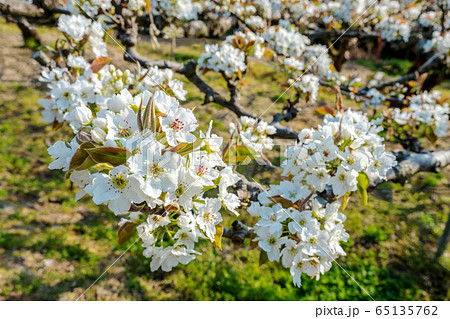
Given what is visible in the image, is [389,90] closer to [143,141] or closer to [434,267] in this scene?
[434,267]

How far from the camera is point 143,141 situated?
850 mm

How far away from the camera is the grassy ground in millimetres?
2375

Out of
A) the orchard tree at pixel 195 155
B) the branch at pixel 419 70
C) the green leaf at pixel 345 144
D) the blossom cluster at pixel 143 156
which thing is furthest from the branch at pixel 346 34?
the blossom cluster at pixel 143 156

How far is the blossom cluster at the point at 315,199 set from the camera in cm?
125

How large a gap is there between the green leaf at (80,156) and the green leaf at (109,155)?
0.18 ft

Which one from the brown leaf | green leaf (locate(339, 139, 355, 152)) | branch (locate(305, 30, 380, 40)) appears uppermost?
branch (locate(305, 30, 380, 40))

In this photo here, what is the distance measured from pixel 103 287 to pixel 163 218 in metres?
1.66

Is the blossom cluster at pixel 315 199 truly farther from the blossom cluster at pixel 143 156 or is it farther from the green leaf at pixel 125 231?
the green leaf at pixel 125 231

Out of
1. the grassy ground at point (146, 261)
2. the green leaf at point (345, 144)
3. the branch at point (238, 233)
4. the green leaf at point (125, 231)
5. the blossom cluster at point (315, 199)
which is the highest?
the green leaf at point (345, 144)

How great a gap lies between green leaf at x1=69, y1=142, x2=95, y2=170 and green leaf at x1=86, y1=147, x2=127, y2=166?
54 mm

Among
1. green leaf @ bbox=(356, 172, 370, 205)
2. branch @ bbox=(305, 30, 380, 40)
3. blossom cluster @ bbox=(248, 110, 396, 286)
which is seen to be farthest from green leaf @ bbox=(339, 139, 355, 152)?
branch @ bbox=(305, 30, 380, 40)

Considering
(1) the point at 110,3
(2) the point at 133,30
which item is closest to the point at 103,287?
(2) the point at 133,30

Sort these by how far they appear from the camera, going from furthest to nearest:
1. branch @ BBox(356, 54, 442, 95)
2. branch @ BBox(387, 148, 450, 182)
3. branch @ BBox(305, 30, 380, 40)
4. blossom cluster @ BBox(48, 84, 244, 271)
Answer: branch @ BBox(305, 30, 380, 40), branch @ BBox(356, 54, 442, 95), branch @ BBox(387, 148, 450, 182), blossom cluster @ BBox(48, 84, 244, 271)

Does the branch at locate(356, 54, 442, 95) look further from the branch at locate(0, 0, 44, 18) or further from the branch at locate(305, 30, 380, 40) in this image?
the branch at locate(0, 0, 44, 18)
